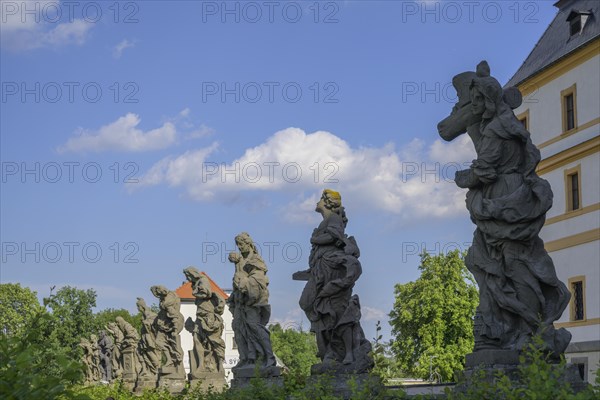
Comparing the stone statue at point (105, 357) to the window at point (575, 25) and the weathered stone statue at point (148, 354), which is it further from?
the window at point (575, 25)

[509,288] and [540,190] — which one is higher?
[540,190]

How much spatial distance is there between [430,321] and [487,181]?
4043 centimetres

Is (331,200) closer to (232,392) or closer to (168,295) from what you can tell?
(232,392)

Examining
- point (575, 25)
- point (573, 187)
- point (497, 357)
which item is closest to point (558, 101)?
point (575, 25)

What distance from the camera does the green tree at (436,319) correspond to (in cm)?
4600

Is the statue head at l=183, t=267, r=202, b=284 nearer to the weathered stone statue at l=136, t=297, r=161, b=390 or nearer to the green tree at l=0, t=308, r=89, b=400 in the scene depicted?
the weathered stone statue at l=136, t=297, r=161, b=390

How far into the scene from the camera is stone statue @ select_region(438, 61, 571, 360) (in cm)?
795

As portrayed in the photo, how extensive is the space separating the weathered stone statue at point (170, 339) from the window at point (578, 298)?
49.6 feet

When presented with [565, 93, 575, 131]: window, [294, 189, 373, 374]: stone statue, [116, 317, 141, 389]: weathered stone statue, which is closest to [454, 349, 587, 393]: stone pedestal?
[294, 189, 373, 374]: stone statue

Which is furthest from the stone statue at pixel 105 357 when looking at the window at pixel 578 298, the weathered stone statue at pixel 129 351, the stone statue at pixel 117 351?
the window at pixel 578 298

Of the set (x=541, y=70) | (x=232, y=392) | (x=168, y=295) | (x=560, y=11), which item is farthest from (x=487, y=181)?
(x=560, y=11)

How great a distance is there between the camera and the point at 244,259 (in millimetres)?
17719

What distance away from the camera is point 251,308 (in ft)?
57.2

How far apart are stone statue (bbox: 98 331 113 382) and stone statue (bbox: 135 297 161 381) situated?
12696mm
